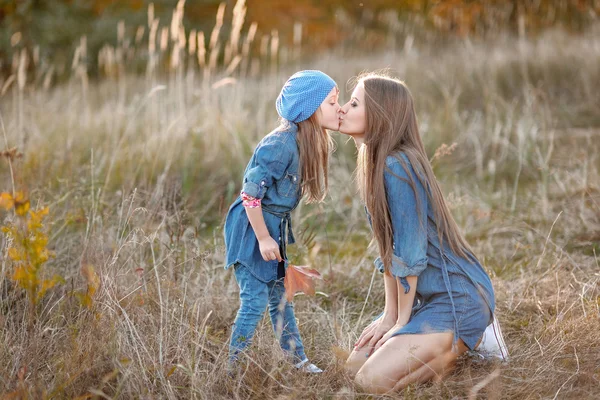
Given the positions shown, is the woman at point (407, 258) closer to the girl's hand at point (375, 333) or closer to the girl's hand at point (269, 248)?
the girl's hand at point (375, 333)

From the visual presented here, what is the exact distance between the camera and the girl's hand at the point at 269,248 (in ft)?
7.63

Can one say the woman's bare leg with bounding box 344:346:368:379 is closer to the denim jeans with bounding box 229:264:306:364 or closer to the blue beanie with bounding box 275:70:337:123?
the denim jeans with bounding box 229:264:306:364

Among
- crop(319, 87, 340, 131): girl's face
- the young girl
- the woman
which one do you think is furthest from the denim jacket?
the woman

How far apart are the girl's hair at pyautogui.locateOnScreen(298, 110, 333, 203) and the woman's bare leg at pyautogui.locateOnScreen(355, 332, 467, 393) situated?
617mm

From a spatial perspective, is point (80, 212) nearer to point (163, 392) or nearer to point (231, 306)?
point (231, 306)

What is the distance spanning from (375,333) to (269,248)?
53 cm

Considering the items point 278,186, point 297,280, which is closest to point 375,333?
point 297,280

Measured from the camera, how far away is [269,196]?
8.06 ft

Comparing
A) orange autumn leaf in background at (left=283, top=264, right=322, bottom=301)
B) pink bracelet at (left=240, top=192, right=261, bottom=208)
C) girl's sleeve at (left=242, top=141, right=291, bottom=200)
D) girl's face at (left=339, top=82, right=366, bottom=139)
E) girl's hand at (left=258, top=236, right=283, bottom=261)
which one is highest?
girl's face at (left=339, top=82, right=366, bottom=139)

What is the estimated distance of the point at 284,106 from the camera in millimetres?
2482

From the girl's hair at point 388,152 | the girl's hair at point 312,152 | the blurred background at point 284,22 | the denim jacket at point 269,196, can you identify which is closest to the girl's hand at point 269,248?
the denim jacket at point 269,196

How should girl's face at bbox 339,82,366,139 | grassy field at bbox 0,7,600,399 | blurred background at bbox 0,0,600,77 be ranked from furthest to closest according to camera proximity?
blurred background at bbox 0,0,600,77 → girl's face at bbox 339,82,366,139 → grassy field at bbox 0,7,600,399

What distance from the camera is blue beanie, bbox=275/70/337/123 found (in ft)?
8.03

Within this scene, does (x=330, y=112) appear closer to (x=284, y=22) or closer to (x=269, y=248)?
(x=269, y=248)
